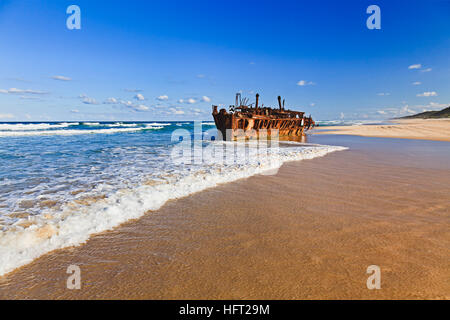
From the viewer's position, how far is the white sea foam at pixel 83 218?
265 centimetres

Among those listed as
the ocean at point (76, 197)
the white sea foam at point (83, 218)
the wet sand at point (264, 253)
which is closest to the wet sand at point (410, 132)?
the wet sand at point (264, 253)

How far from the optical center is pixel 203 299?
1.94 metres

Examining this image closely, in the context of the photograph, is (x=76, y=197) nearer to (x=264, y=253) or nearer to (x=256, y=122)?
(x=264, y=253)

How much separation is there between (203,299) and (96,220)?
2.28 metres

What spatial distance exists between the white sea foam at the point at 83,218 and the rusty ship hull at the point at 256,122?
14.7 metres

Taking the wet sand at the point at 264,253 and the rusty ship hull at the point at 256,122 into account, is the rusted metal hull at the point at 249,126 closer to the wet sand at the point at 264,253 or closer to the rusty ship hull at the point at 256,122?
the rusty ship hull at the point at 256,122

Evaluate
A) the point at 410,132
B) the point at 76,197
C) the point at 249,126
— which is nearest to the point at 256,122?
the point at 249,126

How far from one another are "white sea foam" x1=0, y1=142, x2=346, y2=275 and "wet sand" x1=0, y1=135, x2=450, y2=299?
0.73 feet

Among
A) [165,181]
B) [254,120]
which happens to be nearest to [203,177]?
[165,181]

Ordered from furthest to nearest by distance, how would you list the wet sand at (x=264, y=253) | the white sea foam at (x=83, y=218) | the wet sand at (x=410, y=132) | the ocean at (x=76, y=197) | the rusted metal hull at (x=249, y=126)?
the rusted metal hull at (x=249, y=126) < the wet sand at (x=410, y=132) < the ocean at (x=76, y=197) < the white sea foam at (x=83, y=218) < the wet sand at (x=264, y=253)

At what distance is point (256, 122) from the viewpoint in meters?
22.2

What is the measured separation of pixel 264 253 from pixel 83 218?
8.89ft

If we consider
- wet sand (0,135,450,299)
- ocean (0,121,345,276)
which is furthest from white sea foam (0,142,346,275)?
wet sand (0,135,450,299)

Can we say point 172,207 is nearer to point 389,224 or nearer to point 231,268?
point 231,268
